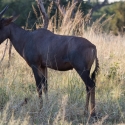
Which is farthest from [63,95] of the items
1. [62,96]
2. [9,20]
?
[9,20]

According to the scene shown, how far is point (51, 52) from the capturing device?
7078 mm

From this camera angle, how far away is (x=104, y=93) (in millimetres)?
8047

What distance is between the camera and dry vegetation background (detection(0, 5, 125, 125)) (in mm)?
6328

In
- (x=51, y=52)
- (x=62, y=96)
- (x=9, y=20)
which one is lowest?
(x=62, y=96)

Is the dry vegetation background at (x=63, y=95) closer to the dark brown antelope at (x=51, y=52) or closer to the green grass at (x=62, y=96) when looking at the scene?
the green grass at (x=62, y=96)

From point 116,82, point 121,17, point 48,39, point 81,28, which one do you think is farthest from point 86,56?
point 121,17

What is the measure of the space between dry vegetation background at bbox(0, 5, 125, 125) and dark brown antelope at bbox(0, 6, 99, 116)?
33cm

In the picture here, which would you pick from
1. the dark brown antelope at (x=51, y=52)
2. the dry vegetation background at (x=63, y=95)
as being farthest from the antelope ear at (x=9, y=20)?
the dry vegetation background at (x=63, y=95)

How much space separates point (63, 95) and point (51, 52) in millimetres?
814

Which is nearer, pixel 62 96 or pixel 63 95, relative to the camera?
pixel 62 96

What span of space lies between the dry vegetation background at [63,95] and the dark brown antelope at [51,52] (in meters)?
0.33

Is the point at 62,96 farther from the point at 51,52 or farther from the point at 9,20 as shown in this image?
the point at 9,20

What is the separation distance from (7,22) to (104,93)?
2.38 meters

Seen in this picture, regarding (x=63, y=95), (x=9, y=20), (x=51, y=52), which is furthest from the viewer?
(x=9, y=20)
